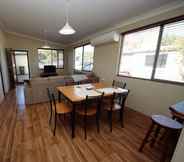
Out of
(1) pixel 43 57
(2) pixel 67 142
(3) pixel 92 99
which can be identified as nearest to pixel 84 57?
(1) pixel 43 57

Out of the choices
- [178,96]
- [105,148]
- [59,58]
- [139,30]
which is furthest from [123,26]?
[59,58]

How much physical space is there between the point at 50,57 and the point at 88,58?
11.0 ft

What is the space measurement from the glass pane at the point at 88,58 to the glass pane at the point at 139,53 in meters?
1.87

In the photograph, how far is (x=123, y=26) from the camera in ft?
10.9

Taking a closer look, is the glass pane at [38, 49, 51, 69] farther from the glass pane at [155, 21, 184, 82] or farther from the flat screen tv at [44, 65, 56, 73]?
the glass pane at [155, 21, 184, 82]

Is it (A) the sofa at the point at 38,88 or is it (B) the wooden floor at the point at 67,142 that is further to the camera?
(A) the sofa at the point at 38,88

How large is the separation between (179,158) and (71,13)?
11.9 ft

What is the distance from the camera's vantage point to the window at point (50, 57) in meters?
6.87

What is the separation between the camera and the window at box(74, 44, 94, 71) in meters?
5.17

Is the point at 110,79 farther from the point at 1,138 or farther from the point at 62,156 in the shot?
the point at 1,138

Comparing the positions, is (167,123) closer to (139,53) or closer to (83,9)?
(139,53)

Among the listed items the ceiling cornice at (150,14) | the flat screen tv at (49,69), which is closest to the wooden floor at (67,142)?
the ceiling cornice at (150,14)

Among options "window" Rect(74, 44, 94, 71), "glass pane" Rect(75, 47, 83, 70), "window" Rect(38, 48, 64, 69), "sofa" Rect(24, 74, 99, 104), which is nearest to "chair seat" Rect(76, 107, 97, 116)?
"sofa" Rect(24, 74, 99, 104)

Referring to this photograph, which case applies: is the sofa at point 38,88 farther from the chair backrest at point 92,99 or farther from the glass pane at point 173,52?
the glass pane at point 173,52
